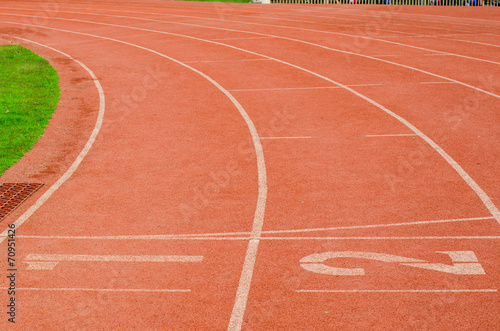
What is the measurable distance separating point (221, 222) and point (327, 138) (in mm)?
3919

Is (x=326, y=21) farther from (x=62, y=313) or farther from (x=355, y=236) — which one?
(x=62, y=313)

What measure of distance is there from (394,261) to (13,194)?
5.60 metres

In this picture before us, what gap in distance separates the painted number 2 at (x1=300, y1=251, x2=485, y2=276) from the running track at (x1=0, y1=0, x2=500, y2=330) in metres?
0.02

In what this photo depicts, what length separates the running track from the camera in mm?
6223

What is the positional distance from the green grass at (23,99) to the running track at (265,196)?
36 centimetres

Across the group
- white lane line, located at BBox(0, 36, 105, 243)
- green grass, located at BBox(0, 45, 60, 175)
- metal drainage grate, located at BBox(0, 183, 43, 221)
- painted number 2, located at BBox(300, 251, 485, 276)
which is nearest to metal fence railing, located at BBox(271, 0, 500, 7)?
green grass, located at BBox(0, 45, 60, 175)

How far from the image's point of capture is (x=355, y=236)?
7.59 meters

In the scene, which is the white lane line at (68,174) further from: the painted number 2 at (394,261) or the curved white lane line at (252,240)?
the painted number 2 at (394,261)

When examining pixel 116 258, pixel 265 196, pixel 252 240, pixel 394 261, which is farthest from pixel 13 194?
pixel 394 261

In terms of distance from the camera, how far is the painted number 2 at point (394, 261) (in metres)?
6.76

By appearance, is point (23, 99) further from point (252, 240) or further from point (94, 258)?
point (252, 240)

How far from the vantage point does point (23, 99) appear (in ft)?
45.9

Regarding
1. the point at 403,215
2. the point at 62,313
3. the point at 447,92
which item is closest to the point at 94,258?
the point at 62,313

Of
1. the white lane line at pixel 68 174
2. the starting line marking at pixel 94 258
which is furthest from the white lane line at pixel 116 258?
the white lane line at pixel 68 174
